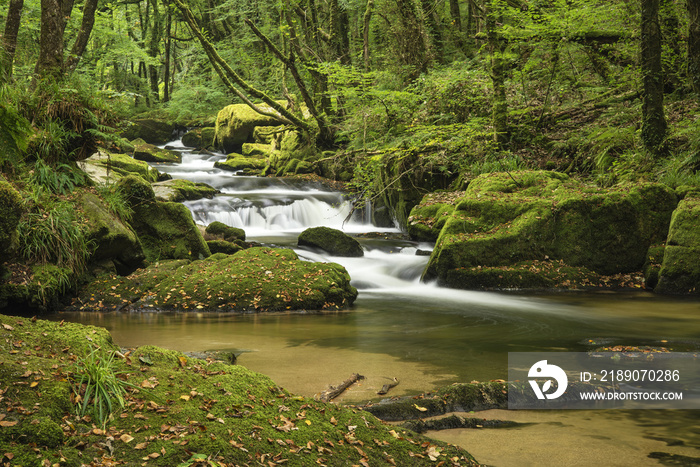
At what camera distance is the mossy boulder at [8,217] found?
22.7ft

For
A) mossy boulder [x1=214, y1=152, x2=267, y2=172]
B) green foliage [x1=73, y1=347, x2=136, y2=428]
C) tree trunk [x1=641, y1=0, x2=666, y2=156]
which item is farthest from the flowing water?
mossy boulder [x1=214, y1=152, x2=267, y2=172]

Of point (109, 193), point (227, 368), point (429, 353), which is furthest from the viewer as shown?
point (109, 193)

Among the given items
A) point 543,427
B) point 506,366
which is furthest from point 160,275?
point 543,427

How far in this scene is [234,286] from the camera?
916cm

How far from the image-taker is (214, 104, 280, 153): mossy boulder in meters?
26.7

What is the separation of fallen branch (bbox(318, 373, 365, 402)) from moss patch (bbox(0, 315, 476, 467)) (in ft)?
3.24

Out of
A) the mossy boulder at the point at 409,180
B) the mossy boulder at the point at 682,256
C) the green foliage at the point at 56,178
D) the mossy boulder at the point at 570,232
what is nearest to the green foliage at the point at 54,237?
the green foliage at the point at 56,178

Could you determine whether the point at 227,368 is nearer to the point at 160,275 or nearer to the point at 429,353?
the point at 429,353

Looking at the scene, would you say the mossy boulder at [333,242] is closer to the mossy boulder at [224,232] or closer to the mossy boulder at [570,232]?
the mossy boulder at [224,232]

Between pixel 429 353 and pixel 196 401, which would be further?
pixel 429 353

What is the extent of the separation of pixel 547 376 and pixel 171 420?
3.65m

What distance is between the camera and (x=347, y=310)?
9.35 meters

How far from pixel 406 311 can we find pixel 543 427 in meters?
5.40

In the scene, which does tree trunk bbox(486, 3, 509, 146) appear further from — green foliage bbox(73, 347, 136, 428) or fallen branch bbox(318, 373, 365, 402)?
green foliage bbox(73, 347, 136, 428)
